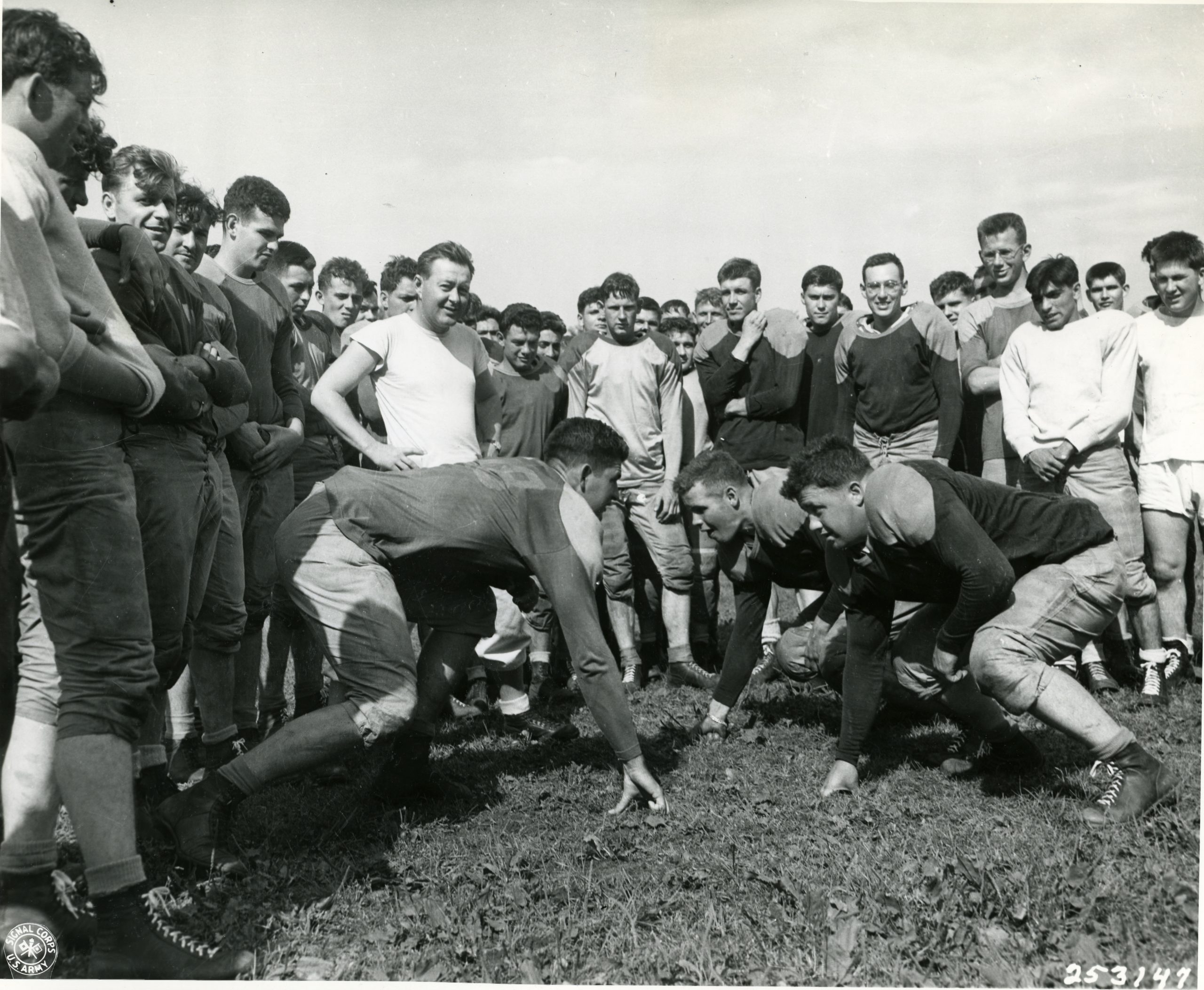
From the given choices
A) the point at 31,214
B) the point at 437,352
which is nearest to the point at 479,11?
the point at 437,352

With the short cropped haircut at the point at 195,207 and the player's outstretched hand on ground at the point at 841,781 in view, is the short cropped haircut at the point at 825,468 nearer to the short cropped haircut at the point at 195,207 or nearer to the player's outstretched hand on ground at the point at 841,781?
the player's outstretched hand on ground at the point at 841,781

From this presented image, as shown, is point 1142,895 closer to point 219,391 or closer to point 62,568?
point 62,568

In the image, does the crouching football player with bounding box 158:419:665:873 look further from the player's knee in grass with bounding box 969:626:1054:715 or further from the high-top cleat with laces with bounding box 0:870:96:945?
the player's knee in grass with bounding box 969:626:1054:715

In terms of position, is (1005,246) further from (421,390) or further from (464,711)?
(464,711)

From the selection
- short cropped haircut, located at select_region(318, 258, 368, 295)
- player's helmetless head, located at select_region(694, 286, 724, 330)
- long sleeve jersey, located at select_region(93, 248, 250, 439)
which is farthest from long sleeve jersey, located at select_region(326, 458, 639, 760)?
player's helmetless head, located at select_region(694, 286, 724, 330)

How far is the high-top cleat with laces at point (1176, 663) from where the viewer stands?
6500 millimetres

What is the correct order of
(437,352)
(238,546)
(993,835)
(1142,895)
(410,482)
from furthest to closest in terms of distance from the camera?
(437,352) → (238,546) → (410,482) → (993,835) → (1142,895)

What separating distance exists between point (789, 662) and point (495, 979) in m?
3.28

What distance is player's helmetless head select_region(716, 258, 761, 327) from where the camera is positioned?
8453 mm

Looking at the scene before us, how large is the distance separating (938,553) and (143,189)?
3.73 meters

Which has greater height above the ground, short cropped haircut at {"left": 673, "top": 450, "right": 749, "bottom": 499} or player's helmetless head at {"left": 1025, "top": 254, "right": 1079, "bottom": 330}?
player's helmetless head at {"left": 1025, "top": 254, "right": 1079, "bottom": 330}

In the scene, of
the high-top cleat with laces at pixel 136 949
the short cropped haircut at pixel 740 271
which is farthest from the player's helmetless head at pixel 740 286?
the high-top cleat with laces at pixel 136 949

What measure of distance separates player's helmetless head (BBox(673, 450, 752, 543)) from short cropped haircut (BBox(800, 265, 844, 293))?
8.62 ft

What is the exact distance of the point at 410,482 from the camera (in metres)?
4.45
